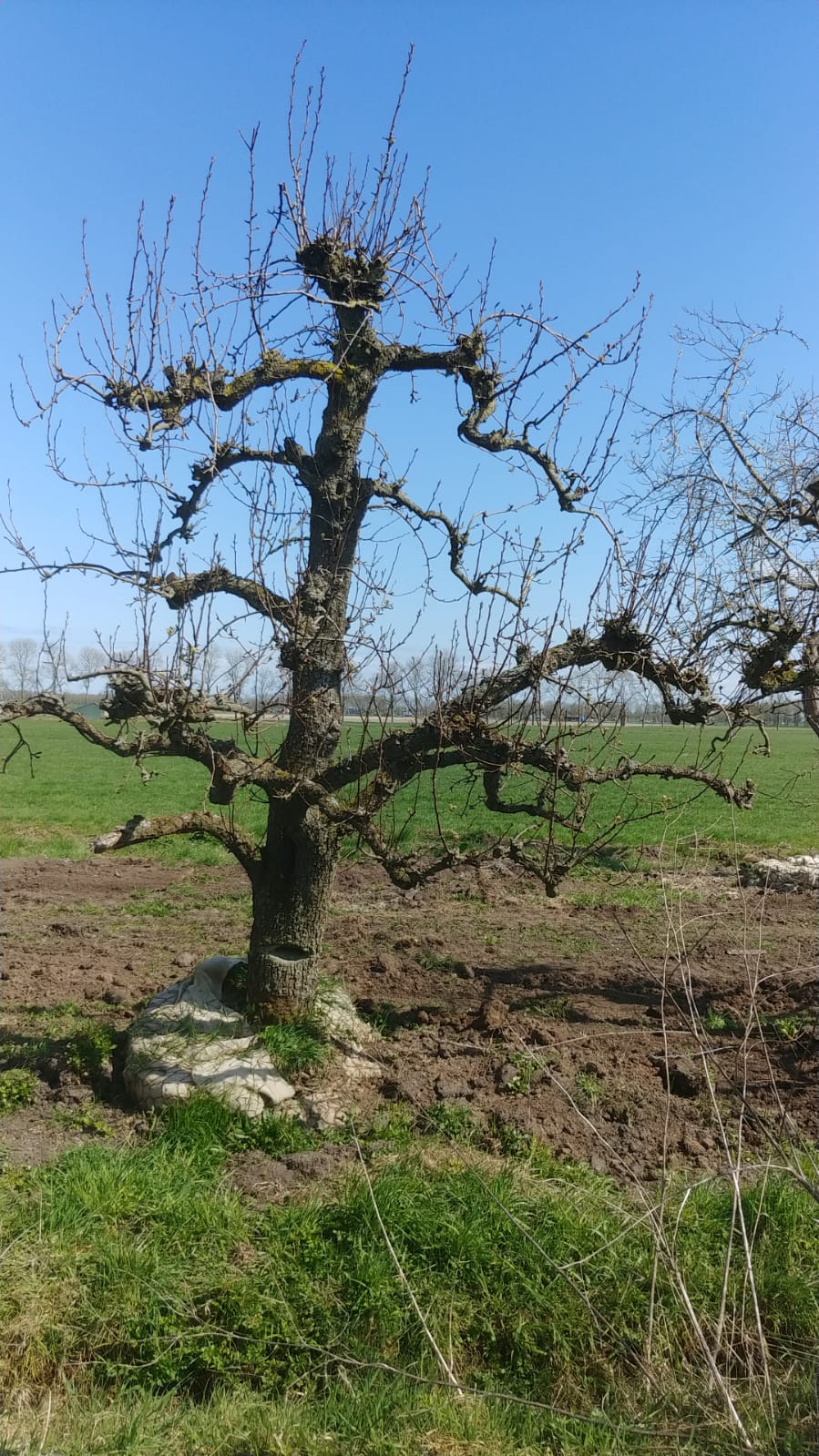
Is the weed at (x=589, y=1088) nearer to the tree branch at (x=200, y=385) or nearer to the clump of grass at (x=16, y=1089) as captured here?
the clump of grass at (x=16, y=1089)

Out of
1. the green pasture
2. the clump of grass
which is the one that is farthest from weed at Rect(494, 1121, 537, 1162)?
the clump of grass

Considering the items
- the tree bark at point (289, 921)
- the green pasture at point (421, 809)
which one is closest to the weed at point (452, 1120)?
the tree bark at point (289, 921)

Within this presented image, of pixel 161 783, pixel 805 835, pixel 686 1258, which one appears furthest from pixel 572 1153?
pixel 161 783

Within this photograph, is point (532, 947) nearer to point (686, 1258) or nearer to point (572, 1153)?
point (572, 1153)

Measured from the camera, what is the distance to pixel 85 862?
12047mm

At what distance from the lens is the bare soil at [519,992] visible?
4840mm

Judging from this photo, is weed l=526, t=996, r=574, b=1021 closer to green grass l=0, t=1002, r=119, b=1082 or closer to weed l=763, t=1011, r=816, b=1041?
weed l=763, t=1011, r=816, b=1041

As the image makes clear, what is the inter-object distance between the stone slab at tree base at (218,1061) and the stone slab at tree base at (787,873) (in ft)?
23.3

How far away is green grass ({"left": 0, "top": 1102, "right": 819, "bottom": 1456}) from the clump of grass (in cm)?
81

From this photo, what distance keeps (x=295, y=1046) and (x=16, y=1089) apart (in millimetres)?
1567

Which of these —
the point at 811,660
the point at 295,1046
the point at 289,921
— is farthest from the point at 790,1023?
the point at 289,921

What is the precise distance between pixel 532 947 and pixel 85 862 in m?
6.73

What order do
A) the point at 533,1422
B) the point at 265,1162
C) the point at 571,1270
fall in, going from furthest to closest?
the point at 265,1162 < the point at 571,1270 < the point at 533,1422

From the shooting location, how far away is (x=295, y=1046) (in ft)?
17.5
